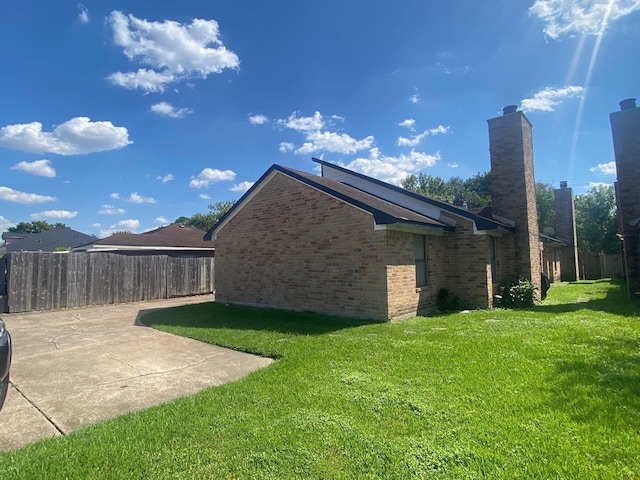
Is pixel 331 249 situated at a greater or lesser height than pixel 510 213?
lesser

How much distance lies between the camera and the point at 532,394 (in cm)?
395

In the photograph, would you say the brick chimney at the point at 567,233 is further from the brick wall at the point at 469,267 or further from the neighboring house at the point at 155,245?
the neighboring house at the point at 155,245

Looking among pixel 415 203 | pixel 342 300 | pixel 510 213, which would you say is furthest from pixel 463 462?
pixel 510 213

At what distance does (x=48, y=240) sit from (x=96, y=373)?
139 feet

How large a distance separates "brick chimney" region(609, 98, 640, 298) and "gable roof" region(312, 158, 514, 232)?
13.8 feet

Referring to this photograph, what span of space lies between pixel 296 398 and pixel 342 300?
19.0 ft

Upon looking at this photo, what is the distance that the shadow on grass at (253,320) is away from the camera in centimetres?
848

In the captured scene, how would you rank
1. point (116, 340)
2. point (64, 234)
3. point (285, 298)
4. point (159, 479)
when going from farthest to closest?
point (64, 234) → point (285, 298) → point (116, 340) → point (159, 479)

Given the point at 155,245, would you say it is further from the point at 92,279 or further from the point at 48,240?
the point at 48,240

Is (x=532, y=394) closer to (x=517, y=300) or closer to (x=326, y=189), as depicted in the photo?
(x=326, y=189)

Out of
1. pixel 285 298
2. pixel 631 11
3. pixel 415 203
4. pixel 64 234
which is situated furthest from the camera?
pixel 64 234

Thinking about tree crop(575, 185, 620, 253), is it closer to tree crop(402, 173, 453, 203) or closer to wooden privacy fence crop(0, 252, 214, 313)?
tree crop(402, 173, 453, 203)

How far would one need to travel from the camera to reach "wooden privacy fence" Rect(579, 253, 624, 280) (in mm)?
23267

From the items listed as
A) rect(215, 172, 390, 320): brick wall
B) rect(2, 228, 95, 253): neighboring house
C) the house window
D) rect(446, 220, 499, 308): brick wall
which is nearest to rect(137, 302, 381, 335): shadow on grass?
rect(215, 172, 390, 320): brick wall
